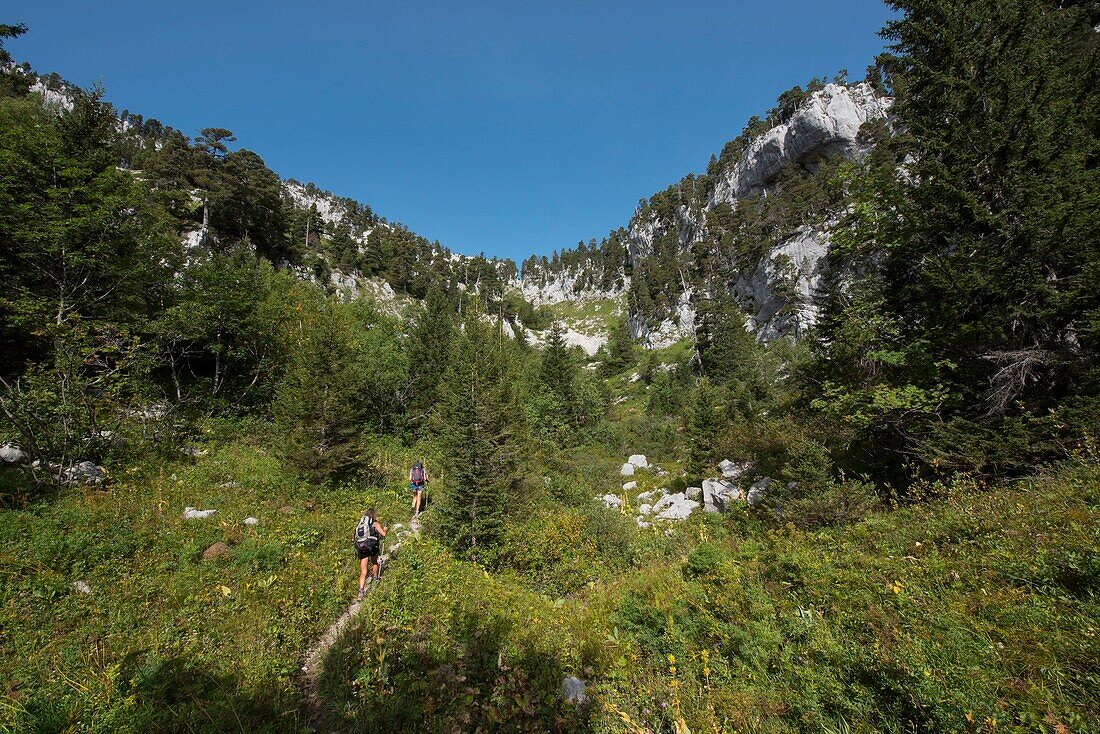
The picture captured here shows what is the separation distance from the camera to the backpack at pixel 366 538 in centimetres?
806

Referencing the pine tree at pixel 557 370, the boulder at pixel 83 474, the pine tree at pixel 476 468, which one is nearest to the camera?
the boulder at pixel 83 474

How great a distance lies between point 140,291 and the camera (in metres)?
14.5

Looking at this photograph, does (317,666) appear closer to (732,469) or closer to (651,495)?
(651,495)

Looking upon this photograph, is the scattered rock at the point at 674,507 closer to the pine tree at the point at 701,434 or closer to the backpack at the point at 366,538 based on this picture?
the pine tree at the point at 701,434

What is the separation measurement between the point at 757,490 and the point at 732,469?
3.08 meters

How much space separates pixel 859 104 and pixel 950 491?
94.1 metres

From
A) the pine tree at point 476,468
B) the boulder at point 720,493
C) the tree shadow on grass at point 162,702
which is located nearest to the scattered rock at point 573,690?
the tree shadow on grass at point 162,702

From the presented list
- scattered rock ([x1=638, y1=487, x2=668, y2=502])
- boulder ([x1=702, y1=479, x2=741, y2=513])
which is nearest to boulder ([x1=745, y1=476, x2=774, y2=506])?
boulder ([x1=702, y1=479, x2=741, y2=513])

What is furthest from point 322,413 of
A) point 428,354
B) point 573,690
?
point 573,690

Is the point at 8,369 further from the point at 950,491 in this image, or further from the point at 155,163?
the point at 155,163

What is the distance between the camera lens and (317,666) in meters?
5.86

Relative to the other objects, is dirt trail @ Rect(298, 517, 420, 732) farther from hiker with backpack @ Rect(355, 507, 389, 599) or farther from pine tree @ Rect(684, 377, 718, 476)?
pine tree @ Rect(684, 377, 718, 476)

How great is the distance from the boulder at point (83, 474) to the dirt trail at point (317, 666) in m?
8.35

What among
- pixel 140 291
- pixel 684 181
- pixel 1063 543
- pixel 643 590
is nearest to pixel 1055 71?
pixel 1063 543
